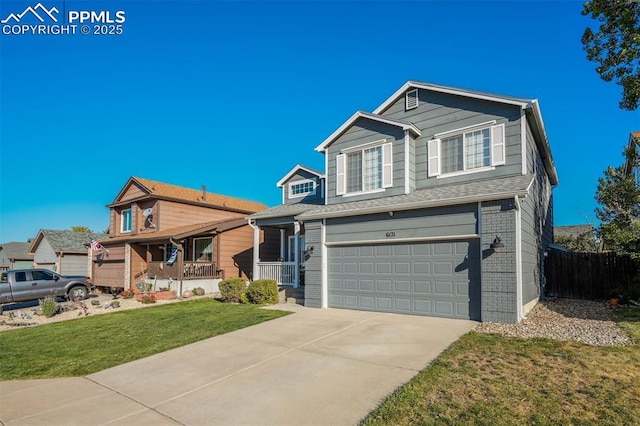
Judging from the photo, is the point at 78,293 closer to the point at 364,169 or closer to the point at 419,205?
the point at 364,169

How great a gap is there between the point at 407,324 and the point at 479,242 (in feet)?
9.02

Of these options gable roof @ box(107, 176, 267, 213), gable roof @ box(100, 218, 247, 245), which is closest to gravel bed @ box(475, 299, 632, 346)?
gable roof @ box(100, 218, 247, 245)

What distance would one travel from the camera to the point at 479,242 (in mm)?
9094

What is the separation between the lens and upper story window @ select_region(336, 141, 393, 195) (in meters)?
12.0

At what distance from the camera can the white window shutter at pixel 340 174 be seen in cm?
1308

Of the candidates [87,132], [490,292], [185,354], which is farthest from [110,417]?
[87,132]

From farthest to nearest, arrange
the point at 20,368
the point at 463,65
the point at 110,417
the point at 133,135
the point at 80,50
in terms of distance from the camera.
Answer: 1. the point at 133,135
2. the point at 463,65
3. the point at 80,50
4. the point at 20,368
5. the point at 110,417

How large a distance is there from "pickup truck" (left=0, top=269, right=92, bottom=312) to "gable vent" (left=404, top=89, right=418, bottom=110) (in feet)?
53.9

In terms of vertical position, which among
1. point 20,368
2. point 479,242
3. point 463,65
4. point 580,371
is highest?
point 463,65

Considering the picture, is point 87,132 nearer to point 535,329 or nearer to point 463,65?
point 463,65

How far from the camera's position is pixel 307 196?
17.7m

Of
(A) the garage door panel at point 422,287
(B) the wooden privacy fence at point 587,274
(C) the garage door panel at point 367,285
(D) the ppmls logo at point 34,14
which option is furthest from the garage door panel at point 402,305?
(D) the ppmls logo at point 34,14

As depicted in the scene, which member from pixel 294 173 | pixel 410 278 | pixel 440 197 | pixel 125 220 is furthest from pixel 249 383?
pixel 125 220

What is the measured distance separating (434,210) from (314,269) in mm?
4521
